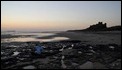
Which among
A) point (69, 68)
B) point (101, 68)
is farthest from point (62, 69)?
point (101, 68)

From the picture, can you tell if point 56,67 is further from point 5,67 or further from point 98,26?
point 98,26

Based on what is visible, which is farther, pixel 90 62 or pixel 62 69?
pixel 90 62

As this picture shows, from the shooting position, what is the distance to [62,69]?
32.3ft

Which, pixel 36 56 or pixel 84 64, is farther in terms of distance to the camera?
pixel 36 56

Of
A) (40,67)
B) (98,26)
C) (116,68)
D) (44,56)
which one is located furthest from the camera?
(98,26)

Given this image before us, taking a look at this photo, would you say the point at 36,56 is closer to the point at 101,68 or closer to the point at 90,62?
the point at 90,62

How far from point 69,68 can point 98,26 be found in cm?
7608

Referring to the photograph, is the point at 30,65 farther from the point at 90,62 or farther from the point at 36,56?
the point at 90,62

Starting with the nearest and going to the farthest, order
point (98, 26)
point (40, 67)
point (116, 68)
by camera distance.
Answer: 1. point (116, 68)
2. point (40, 67)
3. point (98, 26)

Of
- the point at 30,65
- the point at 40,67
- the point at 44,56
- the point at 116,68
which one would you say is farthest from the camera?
the point at 44,56

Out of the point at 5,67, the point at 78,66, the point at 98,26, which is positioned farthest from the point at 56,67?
the point at 98,26

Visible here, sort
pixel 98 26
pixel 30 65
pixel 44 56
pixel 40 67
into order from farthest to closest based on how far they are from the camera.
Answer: pixel 98 26 < pixel 44 56 < pixel 30 65 < pixel 40 67

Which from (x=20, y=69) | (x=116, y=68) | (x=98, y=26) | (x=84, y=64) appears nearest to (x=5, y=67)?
(x=20, y=69)

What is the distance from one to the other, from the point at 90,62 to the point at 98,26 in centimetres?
7439
